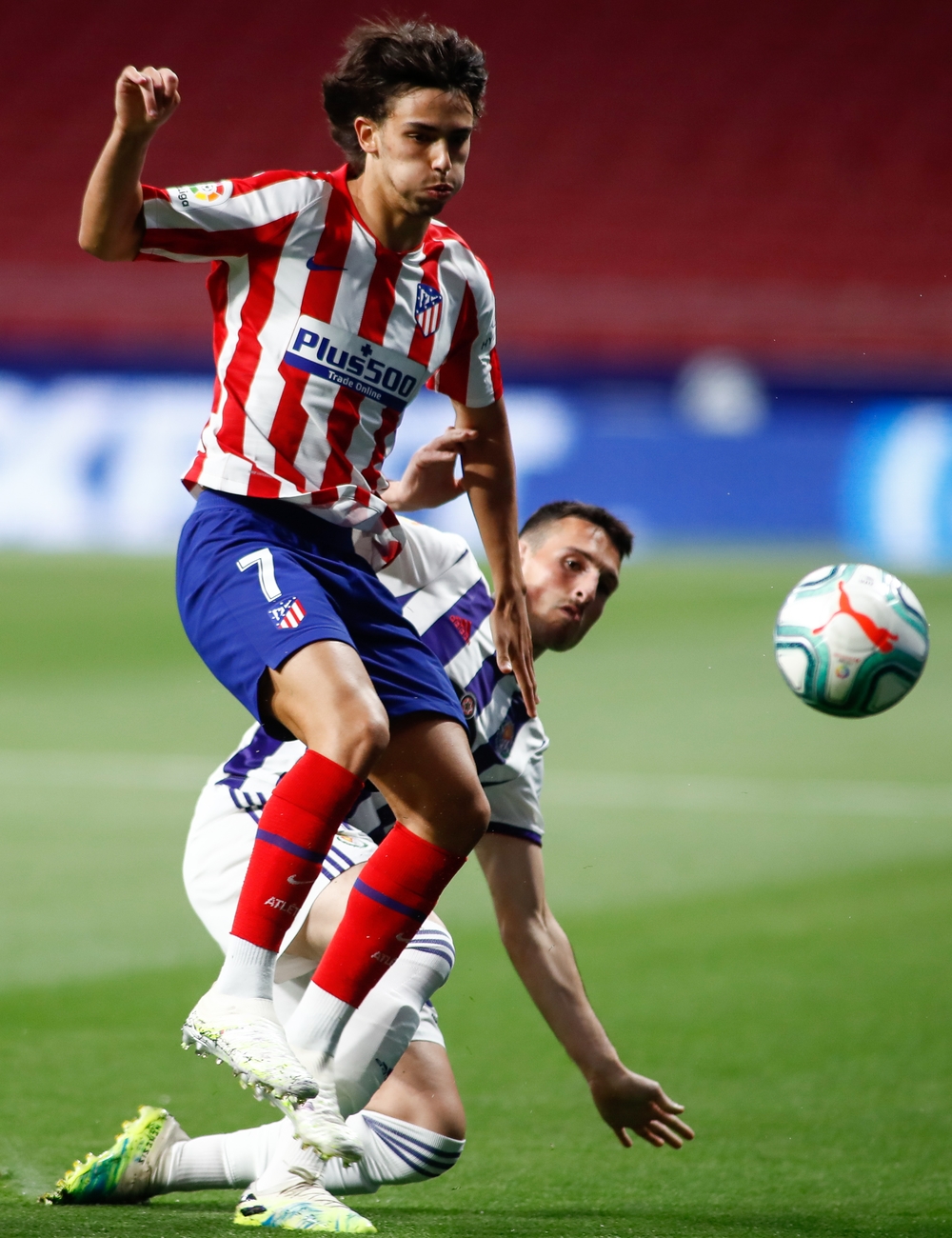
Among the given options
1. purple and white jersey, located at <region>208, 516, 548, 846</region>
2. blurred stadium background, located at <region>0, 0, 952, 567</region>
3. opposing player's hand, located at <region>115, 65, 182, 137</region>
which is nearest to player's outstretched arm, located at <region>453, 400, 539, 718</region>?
purple and white jersey, located at <region>208, 516, 548, 846</region>

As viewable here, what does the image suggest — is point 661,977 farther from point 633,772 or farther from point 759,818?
point 633,772

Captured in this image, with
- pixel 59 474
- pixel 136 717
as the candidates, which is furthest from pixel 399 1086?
pixel 59 474

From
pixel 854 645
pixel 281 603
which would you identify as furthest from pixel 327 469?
pixel 854 645

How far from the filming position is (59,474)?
61.5 ft

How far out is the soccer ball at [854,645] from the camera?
13.6 feet

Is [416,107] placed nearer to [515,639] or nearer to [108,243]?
[108,243]

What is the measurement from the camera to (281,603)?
324 cm

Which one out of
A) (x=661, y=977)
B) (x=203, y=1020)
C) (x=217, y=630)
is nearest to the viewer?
(x=203, y=1020)

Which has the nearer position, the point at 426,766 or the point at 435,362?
the point at 426,766

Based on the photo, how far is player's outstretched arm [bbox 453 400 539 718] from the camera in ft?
13.0

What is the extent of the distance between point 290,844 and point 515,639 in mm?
1066

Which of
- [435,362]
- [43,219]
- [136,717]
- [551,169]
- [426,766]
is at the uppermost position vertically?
[551,169]

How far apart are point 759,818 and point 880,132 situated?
2006 cm

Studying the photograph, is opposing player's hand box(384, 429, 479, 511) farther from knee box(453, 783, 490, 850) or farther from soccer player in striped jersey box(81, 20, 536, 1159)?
knee box(453, 783, 490, 850)
